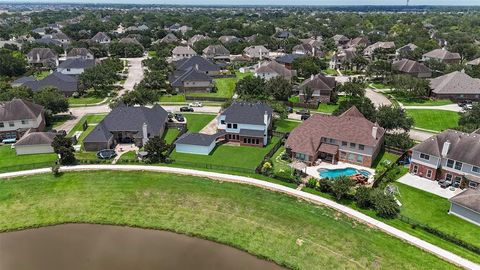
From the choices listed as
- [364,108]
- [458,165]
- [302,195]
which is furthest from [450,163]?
[302,195]

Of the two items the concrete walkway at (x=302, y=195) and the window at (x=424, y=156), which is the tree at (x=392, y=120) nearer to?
the window at (x=424, y=156)

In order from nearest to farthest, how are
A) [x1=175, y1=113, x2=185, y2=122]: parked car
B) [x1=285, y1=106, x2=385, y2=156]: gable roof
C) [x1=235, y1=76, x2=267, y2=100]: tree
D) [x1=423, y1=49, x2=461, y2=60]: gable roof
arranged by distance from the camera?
[x1=285, y1=106, x2=385, y2=156]: gable roof, [x1=175, y1=113, x2=185, y2=122]: parked car, [x1=235, y1=76, x2=267, y2=100]: tree, [x1=423, y1=49, x2=461, y2=60]: gable roof

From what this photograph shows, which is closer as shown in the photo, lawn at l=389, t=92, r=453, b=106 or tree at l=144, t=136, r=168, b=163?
tree at l=144, t=136, r=168, b=163

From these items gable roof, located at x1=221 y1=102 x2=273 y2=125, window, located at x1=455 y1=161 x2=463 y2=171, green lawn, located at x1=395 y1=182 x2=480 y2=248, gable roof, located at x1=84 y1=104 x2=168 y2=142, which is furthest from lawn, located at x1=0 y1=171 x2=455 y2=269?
window, located at x1=455 y1=161 x2=463 y2=171

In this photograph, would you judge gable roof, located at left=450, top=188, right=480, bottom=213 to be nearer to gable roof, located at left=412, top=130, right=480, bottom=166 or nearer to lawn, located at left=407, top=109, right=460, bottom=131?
gable roof, located at left=412, top=130, right=480, bottom=166

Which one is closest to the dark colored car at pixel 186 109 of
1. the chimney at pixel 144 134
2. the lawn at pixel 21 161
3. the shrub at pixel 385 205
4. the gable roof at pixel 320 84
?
the chimney at pixel 144 134

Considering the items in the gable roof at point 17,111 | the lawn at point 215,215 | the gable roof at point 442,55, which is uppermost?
the gable roof at point 442,55
